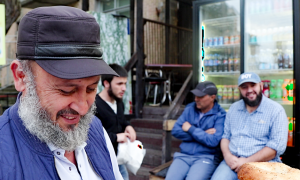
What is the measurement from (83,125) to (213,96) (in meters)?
2.80

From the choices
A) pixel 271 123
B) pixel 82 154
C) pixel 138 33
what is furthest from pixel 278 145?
pixel 138 33

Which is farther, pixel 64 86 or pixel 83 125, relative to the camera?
pixel 83 125

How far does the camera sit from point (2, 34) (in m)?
2.91

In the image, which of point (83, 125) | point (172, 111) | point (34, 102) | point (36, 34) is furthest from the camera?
point (172, 111)

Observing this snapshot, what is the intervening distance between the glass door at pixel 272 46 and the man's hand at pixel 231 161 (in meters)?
1.91

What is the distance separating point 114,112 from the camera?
2861 millimetres

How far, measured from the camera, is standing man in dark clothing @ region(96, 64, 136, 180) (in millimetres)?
2725

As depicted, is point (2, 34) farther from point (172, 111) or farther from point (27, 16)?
point (172, 111)

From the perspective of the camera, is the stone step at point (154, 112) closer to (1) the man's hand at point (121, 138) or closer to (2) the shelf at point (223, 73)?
(2) the shelf at point (223, 73)

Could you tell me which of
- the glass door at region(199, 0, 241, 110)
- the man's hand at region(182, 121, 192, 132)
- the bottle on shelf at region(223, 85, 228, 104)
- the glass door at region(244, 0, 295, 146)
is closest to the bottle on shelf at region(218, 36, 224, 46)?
the glass door at region(199, 0, 241, 110)

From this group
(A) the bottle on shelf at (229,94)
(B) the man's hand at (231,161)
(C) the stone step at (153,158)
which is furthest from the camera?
(A) the bottle on shelf at (229,94)

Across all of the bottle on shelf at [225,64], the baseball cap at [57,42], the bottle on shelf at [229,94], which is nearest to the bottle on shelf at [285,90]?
the bottle on shelf at [229,94]

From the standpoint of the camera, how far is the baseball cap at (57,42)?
95 cm

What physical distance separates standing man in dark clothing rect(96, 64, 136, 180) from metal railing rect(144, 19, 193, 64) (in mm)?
5154
